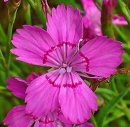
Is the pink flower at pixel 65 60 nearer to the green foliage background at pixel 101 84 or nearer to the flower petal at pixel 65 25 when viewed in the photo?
the flower petal at pixel 65 25

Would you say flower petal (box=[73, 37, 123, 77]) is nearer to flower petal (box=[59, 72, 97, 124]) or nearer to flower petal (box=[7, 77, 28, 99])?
flower petal (box=[59, 72, 97, 124])

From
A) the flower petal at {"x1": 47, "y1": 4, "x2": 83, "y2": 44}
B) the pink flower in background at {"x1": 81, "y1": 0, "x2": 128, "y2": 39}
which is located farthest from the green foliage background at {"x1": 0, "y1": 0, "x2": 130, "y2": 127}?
the flower petal at {"x1": 47, "y1": 4, "x2": 83, "y2": 44}

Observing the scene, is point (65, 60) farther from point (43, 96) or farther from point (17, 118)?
point (17, 118)

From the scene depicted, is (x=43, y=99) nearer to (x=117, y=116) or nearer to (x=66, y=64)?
(x=66, y=64)

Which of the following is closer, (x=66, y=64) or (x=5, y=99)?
(x=66, y=64)

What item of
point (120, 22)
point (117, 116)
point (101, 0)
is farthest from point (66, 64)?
point (117, 116)

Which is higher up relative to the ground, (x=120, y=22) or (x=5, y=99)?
(x=120, y=22)

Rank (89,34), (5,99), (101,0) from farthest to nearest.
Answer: (5,99)
(89,34)
(101,0)
